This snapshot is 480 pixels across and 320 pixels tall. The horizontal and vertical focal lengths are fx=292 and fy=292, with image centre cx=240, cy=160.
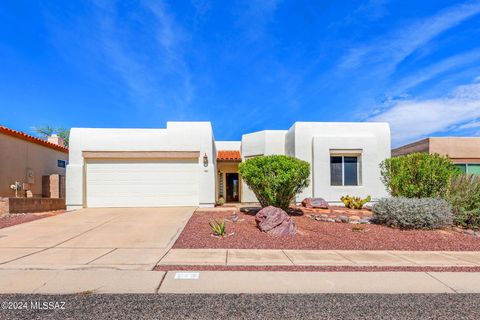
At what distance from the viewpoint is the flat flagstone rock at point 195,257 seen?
A: 221 inches

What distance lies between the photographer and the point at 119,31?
11305 millimetres

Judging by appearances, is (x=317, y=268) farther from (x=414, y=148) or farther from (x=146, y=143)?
(x=414, y=148)

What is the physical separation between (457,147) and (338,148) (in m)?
7.83

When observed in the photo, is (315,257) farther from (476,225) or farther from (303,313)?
(476,225)

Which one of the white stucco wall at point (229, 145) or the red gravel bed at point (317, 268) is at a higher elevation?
the white stucco wall at point (229, 145)

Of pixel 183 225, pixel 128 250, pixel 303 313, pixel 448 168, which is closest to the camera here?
pixel 303 313

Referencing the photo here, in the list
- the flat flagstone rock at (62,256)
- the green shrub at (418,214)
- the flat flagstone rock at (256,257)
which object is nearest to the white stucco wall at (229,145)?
the green shrub at (418,214)

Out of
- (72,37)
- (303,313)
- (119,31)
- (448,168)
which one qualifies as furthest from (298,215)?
(72,37)

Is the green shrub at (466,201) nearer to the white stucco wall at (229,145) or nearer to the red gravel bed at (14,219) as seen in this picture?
the white stucco wall at (229,145)

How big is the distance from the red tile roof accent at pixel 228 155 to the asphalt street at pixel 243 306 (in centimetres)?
1390

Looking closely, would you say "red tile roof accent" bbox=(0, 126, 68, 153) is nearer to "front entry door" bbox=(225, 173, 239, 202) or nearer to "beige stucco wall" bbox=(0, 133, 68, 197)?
"beige stucco wall" bbox=(0, 133, 68, 197)

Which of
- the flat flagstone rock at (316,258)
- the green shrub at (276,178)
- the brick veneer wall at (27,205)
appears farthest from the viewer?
the brick veneer wall at (27,205)

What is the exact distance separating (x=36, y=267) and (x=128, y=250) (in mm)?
1765

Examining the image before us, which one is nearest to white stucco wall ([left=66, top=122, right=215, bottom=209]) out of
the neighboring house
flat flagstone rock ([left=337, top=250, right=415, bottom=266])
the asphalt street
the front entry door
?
the front entry door
